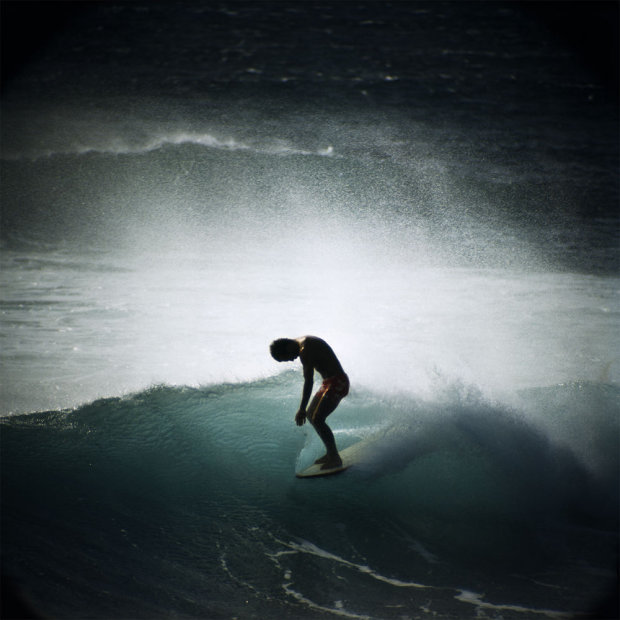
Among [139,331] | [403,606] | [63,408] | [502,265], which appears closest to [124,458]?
[63,408]

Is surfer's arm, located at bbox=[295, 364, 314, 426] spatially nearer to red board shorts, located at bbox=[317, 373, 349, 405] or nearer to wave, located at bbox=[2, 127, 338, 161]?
red board shorts, located at bbox=[317, 373, 349, 405]

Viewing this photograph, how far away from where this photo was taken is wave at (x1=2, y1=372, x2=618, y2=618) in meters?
3.10

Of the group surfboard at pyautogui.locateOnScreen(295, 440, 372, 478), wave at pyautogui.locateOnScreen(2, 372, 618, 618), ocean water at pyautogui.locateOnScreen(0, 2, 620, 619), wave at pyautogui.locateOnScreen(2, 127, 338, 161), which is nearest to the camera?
wave at pyautogui.locateOnScreen(2, 372, 618, 618)

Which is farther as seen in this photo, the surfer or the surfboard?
the surfboard

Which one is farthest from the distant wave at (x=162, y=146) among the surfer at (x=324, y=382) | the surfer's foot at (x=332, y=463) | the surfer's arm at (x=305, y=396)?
the surfer's foot at (x=332, y=463)

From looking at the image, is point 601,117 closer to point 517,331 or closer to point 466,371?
point 466,371

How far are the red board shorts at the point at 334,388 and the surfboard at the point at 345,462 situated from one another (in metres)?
0.67

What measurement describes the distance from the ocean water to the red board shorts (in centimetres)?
82

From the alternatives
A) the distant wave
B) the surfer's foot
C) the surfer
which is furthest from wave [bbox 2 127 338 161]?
the surfer's foot

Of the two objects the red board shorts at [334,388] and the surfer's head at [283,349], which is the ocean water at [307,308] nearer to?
the red board shorts at [334,388]

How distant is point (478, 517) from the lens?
3.94 meters

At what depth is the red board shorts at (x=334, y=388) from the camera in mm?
3990

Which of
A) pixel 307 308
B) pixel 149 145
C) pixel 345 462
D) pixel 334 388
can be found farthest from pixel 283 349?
pixel 307 308

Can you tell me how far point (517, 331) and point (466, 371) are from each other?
3821mm
